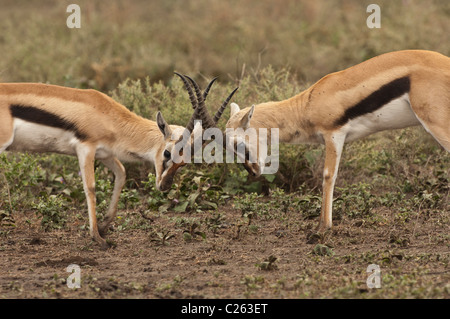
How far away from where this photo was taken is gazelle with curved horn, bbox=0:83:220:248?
24.1 feet

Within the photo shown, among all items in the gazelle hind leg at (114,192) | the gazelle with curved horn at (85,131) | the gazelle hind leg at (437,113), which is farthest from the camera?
the gazelle hind leg at (114,192)

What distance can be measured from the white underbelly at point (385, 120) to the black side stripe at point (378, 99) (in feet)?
0.14

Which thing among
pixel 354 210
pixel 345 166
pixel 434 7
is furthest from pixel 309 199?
pixel 434 7

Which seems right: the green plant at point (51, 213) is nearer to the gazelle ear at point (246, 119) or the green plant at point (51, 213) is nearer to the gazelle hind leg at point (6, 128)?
the gazelle hind leg at point (6, 128)

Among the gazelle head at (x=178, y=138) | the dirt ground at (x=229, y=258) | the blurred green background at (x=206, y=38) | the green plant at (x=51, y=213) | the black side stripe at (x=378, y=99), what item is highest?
the blurred green background at (x=206, y=38)

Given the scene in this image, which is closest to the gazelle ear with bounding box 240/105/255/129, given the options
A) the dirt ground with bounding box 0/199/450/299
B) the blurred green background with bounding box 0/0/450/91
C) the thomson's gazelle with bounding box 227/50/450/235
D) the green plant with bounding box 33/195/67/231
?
the thomson's gazelle with bounding box 227/50/450/235

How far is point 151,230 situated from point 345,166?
3.28 metres

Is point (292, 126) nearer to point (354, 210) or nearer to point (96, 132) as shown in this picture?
point (354, 210)

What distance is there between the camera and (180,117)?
32.7 ft

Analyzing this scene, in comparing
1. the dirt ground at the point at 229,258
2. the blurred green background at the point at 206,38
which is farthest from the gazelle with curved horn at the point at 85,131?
the blurred green background at the point at 206,38

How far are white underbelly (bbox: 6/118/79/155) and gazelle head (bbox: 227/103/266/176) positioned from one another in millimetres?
1800

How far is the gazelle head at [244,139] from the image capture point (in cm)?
791

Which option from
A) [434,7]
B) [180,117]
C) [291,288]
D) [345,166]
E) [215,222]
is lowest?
[291,288]

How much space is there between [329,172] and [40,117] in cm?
329
